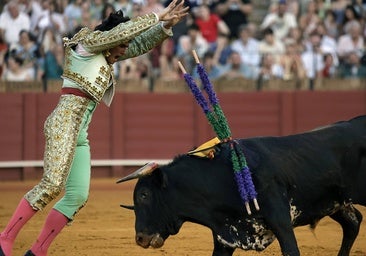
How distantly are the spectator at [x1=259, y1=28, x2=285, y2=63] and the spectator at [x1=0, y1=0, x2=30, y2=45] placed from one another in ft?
9.29

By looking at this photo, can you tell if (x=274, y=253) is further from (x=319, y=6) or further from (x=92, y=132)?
(x=319, y=6)

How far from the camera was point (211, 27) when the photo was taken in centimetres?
1198

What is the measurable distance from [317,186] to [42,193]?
59.2 inches

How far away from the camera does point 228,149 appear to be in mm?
5281

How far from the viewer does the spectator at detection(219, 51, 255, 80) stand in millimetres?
11688

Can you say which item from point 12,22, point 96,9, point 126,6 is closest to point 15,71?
point 12,22

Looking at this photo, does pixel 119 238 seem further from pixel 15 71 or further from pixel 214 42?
pixel 214 42

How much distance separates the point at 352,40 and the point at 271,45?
3.40 ft

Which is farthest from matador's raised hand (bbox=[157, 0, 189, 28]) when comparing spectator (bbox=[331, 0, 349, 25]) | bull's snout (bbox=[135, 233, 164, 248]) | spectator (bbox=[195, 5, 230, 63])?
spectator (bbox=[331, 0, 349, 25])

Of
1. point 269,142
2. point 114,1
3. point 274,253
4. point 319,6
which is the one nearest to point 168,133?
point 114,1

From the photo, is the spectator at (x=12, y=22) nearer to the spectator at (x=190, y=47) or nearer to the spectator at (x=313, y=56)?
the spectator at (x=190, y=47)

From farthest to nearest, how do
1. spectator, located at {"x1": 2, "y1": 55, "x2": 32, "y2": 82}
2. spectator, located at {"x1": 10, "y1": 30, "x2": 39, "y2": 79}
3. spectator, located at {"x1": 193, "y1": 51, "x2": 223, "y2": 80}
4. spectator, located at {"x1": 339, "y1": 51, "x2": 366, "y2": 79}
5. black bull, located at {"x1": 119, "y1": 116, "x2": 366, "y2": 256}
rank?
1. spectator, located at {"x1": 339, "y1": 51, "x2": 366, "y2": 79}
2. spectator, located at {"x1": 193, "y1": 51, "x2": 223, "y2": 80}
3. spectator, located at {"x1": 2, "y1": 55, "x2": 32, "y2": 82}
4. spectator, located at {"x1": 10, "y1": 30, "x2": 39, "y2": 79}
5. black bull, located at {"x1": 119, "y1": 116, "x2": 366, "y2": 256}

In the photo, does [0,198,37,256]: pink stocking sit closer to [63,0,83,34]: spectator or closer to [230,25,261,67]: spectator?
[63,0,83,34]: spectator

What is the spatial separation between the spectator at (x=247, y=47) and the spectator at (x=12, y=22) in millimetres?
2504
